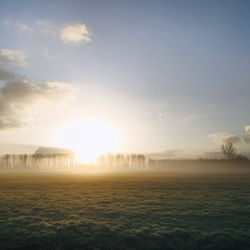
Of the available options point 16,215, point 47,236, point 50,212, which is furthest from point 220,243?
point 16,215

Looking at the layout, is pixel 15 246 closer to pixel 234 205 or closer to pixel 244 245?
pixel 244 245

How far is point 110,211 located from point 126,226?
6769 millimetres

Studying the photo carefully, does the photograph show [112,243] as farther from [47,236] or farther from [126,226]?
[47,236]

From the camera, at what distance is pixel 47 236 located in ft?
56.2

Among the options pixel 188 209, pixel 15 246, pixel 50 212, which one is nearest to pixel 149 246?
pixel 15 246

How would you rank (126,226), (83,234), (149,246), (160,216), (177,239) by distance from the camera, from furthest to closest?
(160,216)
(126,226)
(83,234)
(177,239)
(149,246)

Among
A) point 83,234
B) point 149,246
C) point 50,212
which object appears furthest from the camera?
point 50,212

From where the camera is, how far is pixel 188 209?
26.7 meters

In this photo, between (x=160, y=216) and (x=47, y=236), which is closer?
(x=47, y=236)

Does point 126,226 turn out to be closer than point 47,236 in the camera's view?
No

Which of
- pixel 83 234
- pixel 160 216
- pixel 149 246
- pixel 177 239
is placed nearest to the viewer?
pixel 149 246

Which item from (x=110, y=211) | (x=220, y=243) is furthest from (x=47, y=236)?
(x=220, y=243)

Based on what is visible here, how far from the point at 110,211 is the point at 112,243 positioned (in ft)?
34.2

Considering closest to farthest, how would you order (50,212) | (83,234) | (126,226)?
1. (83,234)
2. (126,226)
3. (50,212)
